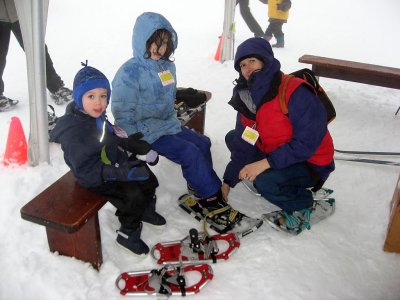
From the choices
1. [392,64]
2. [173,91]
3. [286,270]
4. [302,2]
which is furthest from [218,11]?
[286,270]

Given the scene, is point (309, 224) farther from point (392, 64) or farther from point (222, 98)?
point (392, 64)

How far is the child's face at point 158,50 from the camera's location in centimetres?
287

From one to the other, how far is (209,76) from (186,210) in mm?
3704

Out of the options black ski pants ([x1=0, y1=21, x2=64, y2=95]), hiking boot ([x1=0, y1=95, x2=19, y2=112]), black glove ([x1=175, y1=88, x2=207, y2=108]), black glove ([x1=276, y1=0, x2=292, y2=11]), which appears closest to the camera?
black glove ([x1=175, y1=88, x2=207, y2=108])

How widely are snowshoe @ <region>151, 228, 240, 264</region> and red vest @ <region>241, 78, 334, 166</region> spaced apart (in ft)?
2.51

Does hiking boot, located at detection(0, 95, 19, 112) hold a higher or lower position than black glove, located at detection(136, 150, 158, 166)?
lower

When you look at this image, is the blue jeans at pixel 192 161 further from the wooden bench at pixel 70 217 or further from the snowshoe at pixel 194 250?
the wooden bench at pixel 70 217

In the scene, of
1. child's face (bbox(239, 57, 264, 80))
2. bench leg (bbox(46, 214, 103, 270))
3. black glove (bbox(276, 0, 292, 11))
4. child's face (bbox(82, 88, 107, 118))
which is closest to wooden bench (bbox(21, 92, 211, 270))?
bench leg (bbox(46, 214, 103, 270))

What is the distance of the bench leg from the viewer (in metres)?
2.35

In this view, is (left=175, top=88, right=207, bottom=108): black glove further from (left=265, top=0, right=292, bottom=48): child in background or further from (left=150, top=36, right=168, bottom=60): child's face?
(left=265, top=0, right=292, bottom=48): child in background

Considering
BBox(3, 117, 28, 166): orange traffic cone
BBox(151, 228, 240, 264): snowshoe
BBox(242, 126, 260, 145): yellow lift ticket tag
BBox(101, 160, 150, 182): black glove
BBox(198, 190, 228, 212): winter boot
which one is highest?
BBox(242, 126, 260, 145): yellow lift ticket tag

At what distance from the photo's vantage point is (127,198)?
239 centimetres

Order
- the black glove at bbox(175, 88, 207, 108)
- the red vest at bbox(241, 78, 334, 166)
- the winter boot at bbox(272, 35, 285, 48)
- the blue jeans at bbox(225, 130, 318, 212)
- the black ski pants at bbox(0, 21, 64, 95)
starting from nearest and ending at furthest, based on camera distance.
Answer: the red vest at bbox(241, 78, 334, 166) → the blue jeans at bbox(225, 130, 318, 212) → the black glove at bbox(175, 88, 207, 108) → the black ski pants at bbox(0, 21, 64, 95) → the winter boot at bbox(272, 35, 285, 48)

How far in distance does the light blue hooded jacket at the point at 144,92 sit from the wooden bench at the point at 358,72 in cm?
313
